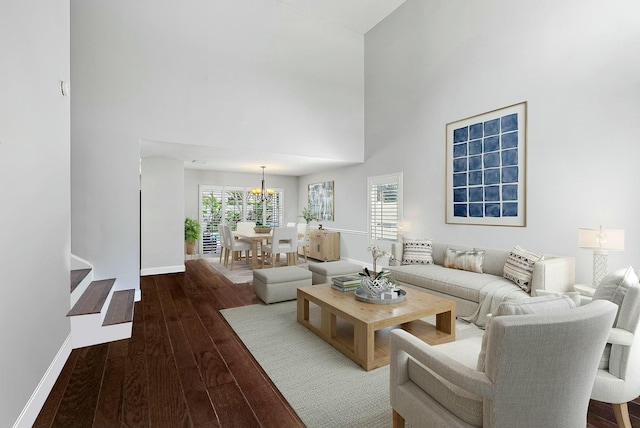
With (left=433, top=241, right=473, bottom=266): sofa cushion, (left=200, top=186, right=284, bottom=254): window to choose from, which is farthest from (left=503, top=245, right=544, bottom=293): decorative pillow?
(left=200, top=186, right=284, bottom=254): window

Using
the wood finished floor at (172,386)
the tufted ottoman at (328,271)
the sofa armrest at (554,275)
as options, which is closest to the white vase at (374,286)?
the wood finished floor at (172,386)

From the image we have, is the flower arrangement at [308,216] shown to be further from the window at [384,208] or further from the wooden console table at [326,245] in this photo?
the window at [384,208]

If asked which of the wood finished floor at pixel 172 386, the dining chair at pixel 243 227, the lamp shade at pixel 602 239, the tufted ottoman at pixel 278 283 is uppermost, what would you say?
the lamp shade at pixel 602 239

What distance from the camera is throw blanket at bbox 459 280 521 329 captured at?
10.5 feet

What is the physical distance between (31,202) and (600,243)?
4697mm

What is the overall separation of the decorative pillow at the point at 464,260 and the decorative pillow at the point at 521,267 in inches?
14.8

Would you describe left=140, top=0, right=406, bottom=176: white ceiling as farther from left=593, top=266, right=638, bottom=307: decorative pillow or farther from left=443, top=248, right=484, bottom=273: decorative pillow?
left=593, top=266, right=638, bottom=307: decorative pillow

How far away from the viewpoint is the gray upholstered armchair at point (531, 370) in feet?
3.64

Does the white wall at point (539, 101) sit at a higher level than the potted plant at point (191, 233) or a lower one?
higher

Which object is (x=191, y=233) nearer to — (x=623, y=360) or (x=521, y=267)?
(x=521, y=267)

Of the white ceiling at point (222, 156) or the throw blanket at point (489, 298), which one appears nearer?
the throw blanket at point (489, 298)

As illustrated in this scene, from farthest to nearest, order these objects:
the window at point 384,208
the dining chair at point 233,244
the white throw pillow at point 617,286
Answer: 1. the dining chair at point 233,244
2. the window at point 384,208
3. the white throw pillow at point 617,286

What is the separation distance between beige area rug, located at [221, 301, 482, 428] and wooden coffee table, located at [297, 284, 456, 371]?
0.31 ft

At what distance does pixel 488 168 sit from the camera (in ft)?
14.5
